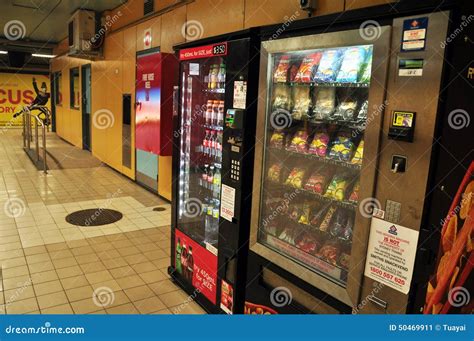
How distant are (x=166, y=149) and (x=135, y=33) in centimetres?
286

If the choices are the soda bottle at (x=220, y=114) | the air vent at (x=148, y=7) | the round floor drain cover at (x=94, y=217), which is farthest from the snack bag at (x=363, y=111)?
the air vent at (x=148, y=7)

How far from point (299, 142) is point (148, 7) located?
4845mm

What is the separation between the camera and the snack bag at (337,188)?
2.22 meters

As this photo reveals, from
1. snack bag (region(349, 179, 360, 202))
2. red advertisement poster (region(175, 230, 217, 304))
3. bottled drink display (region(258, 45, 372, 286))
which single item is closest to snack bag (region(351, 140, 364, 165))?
bottled drink display (region(258, 45, 372, 286))

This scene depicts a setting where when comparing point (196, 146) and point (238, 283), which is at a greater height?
point (196, 146)

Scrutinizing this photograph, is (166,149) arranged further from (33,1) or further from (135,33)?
(33,1)

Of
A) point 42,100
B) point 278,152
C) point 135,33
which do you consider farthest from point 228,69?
point 42,100

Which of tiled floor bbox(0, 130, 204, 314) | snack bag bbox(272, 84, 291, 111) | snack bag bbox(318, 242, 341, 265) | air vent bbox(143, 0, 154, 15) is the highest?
air vent bbox(143, 0, 154, 15)

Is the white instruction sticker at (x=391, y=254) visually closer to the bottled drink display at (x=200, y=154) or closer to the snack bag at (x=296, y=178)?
the snack bag at (x=296, y=178)

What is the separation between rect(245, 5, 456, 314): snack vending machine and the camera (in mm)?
1621

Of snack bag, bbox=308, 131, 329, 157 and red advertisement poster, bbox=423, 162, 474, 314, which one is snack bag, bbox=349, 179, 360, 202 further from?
red advertisement poster, bbox=423, 162, 474, 314

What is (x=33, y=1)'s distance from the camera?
294 inches

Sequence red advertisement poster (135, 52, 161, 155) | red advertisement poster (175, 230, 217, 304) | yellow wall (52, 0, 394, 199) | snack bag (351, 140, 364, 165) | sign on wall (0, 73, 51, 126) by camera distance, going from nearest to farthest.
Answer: snack bag (351, 140, 364, 165)
red advertisement poster (175, 230, 217, 304)
yellow wall (52, 0, 394, 199)
red advertisement poster (135, 52, 161, 155)
sign on wall (0, 73, 51, 126)

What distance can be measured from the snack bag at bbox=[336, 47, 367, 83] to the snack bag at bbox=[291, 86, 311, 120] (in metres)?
0.40
